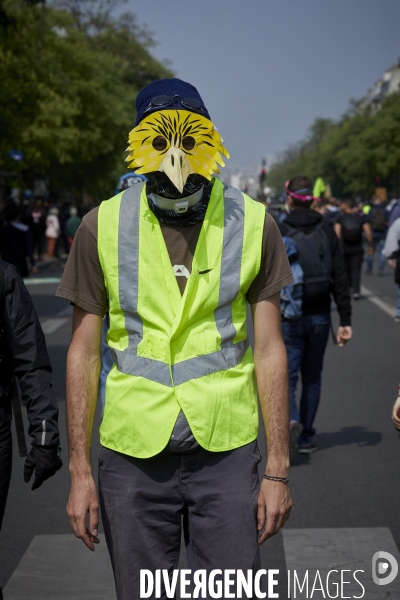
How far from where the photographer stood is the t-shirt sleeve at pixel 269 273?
9.87 feet

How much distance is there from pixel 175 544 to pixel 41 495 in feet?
11.6

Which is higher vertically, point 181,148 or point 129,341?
point 181,148

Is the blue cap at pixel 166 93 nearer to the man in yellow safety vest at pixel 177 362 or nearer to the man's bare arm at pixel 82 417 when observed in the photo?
the man in yellow safety vest at pixel 177 362

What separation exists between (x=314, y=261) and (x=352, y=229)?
34.3ft

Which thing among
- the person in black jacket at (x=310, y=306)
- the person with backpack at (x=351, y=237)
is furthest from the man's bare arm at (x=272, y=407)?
the person with backpack at (x=351, y=237)

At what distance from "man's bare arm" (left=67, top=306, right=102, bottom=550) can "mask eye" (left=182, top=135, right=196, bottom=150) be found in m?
0.57

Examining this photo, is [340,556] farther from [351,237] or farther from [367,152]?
[367,152]

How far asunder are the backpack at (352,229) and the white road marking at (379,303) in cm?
124

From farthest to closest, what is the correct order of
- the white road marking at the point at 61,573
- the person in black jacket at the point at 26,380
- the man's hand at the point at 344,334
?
the man's hand at the point at 344,334
the white road marking at the point at 61,573
the person in black jacket at the point at 26,380

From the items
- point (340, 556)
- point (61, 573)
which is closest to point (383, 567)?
point (340, 556)

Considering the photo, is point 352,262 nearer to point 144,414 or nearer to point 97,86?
point 144,414

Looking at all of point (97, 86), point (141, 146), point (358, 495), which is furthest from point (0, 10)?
point (97, 86)

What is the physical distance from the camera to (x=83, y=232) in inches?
118

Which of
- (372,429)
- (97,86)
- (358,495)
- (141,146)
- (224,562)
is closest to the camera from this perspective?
(224,562)
